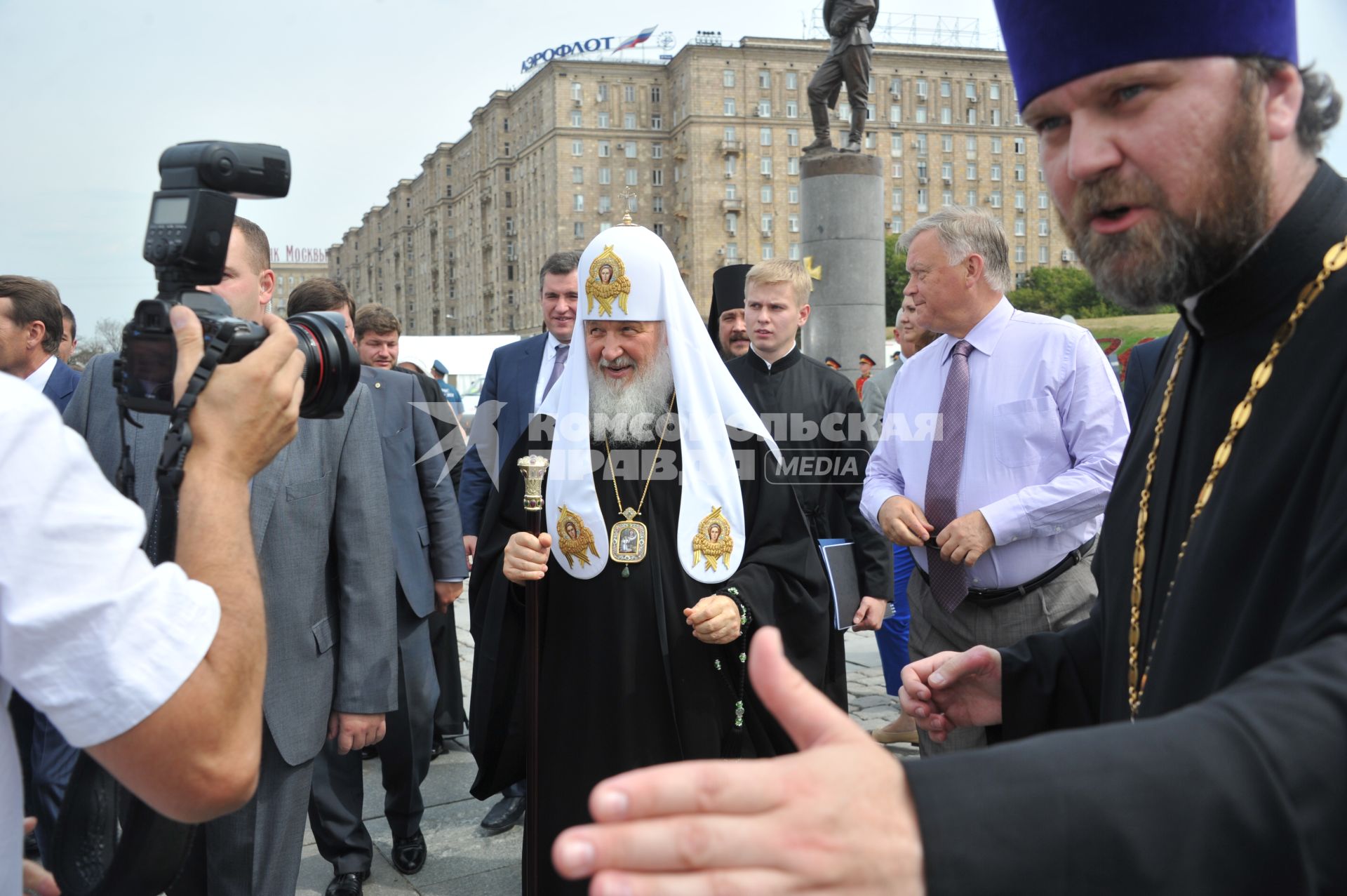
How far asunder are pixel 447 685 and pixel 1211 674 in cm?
528

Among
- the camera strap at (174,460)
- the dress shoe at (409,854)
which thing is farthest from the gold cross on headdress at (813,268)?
the camera strap at (174,460)

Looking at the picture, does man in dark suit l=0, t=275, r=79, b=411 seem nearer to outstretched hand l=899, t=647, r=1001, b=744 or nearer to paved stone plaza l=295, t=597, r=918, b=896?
paved stone plaza l=295, t=597, r=918, b=896

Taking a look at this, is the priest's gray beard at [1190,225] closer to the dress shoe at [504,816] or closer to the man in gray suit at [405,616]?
the man in gray suit at [405,616]

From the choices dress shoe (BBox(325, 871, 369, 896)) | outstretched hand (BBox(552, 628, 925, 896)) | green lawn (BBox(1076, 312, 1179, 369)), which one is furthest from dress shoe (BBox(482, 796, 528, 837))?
green lawn (BBox(1076, 312, 1179, 369))

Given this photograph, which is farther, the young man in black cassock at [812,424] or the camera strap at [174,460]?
the young man in black cassock at [812,424]

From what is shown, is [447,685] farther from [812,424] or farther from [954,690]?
[954,690]

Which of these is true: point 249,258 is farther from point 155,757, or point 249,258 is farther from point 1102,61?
point 1102,61

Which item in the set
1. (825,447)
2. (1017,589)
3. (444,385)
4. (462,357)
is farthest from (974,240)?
(462,357)

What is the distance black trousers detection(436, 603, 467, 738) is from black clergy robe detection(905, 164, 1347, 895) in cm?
462

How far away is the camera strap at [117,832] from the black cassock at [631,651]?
1.87 metres

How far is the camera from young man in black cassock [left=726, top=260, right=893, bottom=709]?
5.11 m

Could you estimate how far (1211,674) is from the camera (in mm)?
1341

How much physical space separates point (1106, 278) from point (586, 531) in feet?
8.33

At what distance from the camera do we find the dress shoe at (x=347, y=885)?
4.15m
